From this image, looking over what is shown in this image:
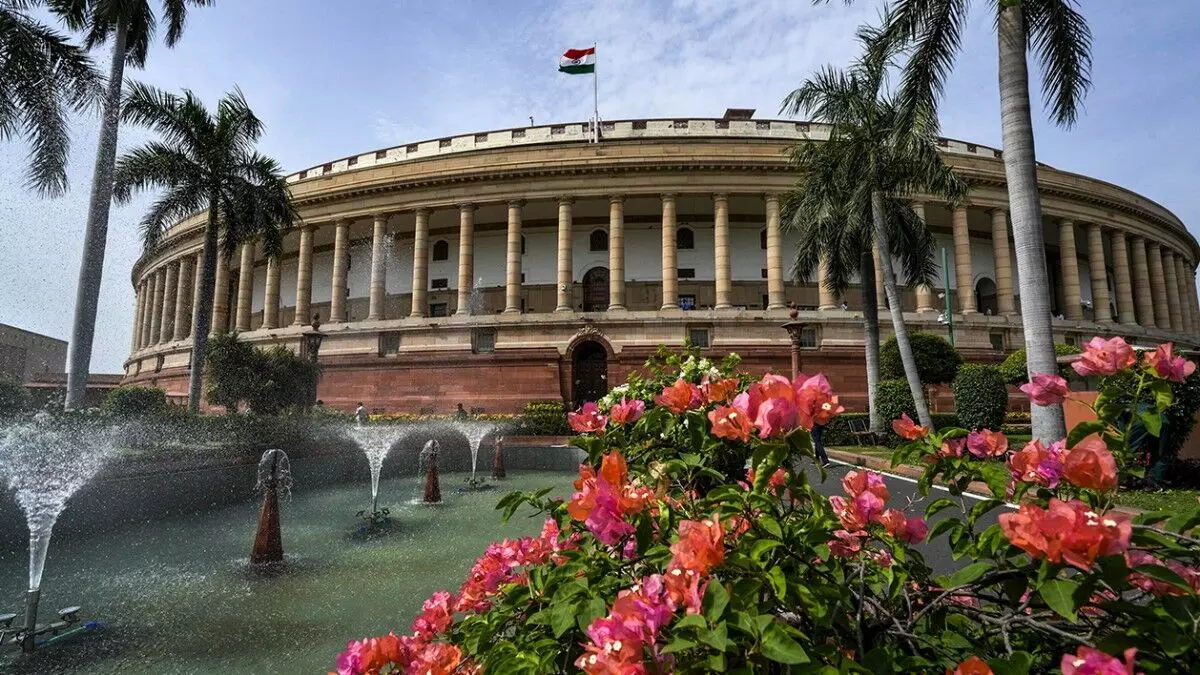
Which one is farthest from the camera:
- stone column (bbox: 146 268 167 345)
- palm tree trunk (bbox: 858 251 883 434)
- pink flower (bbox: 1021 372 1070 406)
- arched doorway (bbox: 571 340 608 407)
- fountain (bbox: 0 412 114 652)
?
stone column (bbox: 146 268 167 345)

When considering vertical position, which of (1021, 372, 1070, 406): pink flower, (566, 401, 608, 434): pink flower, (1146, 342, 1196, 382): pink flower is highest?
(1146, 342, 1196, 382): pink flower

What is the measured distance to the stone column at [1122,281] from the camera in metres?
34.8

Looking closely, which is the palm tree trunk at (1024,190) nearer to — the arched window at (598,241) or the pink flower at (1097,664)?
the pink flower at (1097,664)

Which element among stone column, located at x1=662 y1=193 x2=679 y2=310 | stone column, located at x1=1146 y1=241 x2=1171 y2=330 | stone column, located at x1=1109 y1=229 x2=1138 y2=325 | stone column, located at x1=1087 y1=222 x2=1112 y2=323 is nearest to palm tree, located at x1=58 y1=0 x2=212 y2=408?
stone column, located at x1=662 y1=193 x2=679 y2=310

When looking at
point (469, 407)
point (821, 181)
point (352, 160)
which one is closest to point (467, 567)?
point (821, 181)

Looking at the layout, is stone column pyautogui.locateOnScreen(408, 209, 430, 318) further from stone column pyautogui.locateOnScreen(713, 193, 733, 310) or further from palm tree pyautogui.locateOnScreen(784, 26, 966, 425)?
palm tree pyautogui.locateOnScreen(784, 26, 966, 425)

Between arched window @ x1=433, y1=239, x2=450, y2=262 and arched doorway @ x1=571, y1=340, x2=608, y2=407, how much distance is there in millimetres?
13447

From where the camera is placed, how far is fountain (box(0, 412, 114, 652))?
→ 4.53m

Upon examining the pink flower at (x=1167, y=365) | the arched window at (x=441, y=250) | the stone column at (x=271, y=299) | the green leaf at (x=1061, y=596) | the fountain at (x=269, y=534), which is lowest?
the fountain at (x=269, y=534)

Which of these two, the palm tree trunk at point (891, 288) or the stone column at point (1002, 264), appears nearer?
the palm tree trunk at point (891, 288)

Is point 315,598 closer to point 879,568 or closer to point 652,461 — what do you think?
point 652,461

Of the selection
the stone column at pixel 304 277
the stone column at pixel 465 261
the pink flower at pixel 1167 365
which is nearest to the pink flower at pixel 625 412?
the pink flower at pixel 1167 365

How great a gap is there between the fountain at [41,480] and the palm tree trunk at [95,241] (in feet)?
7.92

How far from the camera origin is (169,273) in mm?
42094
